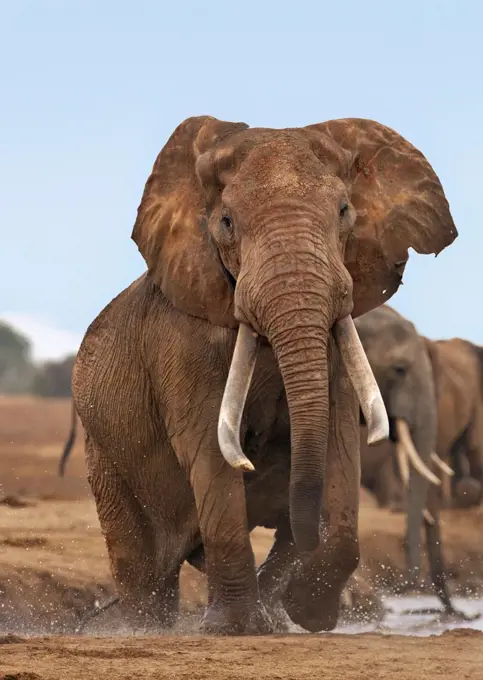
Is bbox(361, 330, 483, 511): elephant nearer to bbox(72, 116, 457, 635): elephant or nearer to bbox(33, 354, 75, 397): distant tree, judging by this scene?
bbox(72, 116, 457, 635): elephant

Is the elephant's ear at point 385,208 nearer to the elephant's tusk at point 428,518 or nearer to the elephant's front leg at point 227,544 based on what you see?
the elephant's front leg at point 227,544

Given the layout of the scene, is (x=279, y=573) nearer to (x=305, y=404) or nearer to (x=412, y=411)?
(x=305, y=404)

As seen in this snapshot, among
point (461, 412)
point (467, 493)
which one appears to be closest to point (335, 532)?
point (461, 412)

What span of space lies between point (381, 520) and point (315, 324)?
11318mm

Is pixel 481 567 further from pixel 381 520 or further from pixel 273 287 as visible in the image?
pixel 273 287

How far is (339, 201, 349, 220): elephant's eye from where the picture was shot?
769cm

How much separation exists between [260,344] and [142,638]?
1.47 metres

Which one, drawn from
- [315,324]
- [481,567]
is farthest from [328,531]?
[481,567]

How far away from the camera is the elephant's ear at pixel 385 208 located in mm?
8125

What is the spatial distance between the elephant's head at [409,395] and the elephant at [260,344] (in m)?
4.04

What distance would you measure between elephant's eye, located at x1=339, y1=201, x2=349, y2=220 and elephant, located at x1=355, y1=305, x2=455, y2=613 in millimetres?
5052

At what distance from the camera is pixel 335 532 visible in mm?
7980

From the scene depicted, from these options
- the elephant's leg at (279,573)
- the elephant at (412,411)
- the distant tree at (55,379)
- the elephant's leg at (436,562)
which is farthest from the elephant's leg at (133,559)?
the distant tree at (55,379)

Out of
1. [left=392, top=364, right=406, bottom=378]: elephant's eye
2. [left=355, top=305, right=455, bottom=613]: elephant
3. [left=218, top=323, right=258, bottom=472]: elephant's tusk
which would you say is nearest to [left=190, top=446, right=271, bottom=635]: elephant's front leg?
[left=218, top=323, right=258, bottom=472]: elephant's tusk
